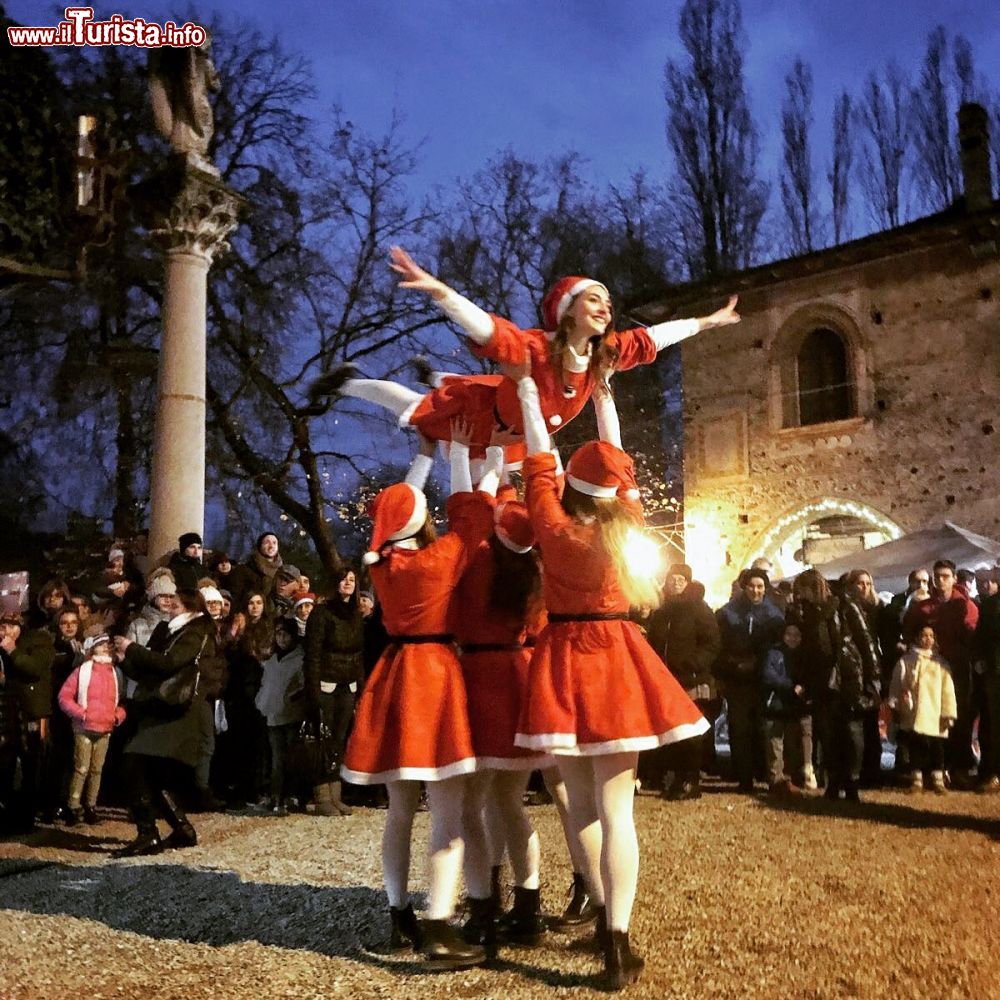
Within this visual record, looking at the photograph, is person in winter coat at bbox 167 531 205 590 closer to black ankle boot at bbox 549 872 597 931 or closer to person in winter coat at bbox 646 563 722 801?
person in winter coat at bbox 646 563 722 801

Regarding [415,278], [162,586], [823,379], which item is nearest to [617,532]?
[415,278]

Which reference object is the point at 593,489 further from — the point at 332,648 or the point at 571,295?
the point at 332,648

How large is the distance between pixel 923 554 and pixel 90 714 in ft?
34.3

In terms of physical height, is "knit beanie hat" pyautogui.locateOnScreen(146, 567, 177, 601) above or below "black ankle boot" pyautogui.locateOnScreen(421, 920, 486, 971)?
above

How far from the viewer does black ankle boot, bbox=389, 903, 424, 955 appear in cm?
427

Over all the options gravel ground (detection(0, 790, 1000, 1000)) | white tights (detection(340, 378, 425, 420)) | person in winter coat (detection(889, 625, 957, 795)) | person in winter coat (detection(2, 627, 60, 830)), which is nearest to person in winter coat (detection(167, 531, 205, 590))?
person in winter coat (detection(2, 627, 60, 830))

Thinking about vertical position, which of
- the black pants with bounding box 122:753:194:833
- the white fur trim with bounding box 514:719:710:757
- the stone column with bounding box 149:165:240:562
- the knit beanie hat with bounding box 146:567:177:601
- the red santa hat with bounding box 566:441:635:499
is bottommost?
the black pants with bounding box 122:753:194:833

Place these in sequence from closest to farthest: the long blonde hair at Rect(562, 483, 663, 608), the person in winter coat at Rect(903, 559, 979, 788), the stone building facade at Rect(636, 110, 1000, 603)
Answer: the long blonde hair at Rect(562, 483, 663, 608) → the person in winter coat at Rect(903, 559, 979, 788) → the stone building facade at Rect(636, 110, 1000, 603)

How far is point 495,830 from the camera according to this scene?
184 inches

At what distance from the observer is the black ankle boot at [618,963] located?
3.68 meters

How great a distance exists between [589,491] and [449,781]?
1389mm

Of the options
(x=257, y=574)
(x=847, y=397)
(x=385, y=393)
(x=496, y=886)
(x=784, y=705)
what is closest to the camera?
(x=496, y=886)

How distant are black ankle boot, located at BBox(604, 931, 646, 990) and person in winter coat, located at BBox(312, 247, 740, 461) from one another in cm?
241

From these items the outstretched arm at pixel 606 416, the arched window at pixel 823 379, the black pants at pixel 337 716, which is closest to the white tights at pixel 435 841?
the outstretched arm at pixel 606 416
